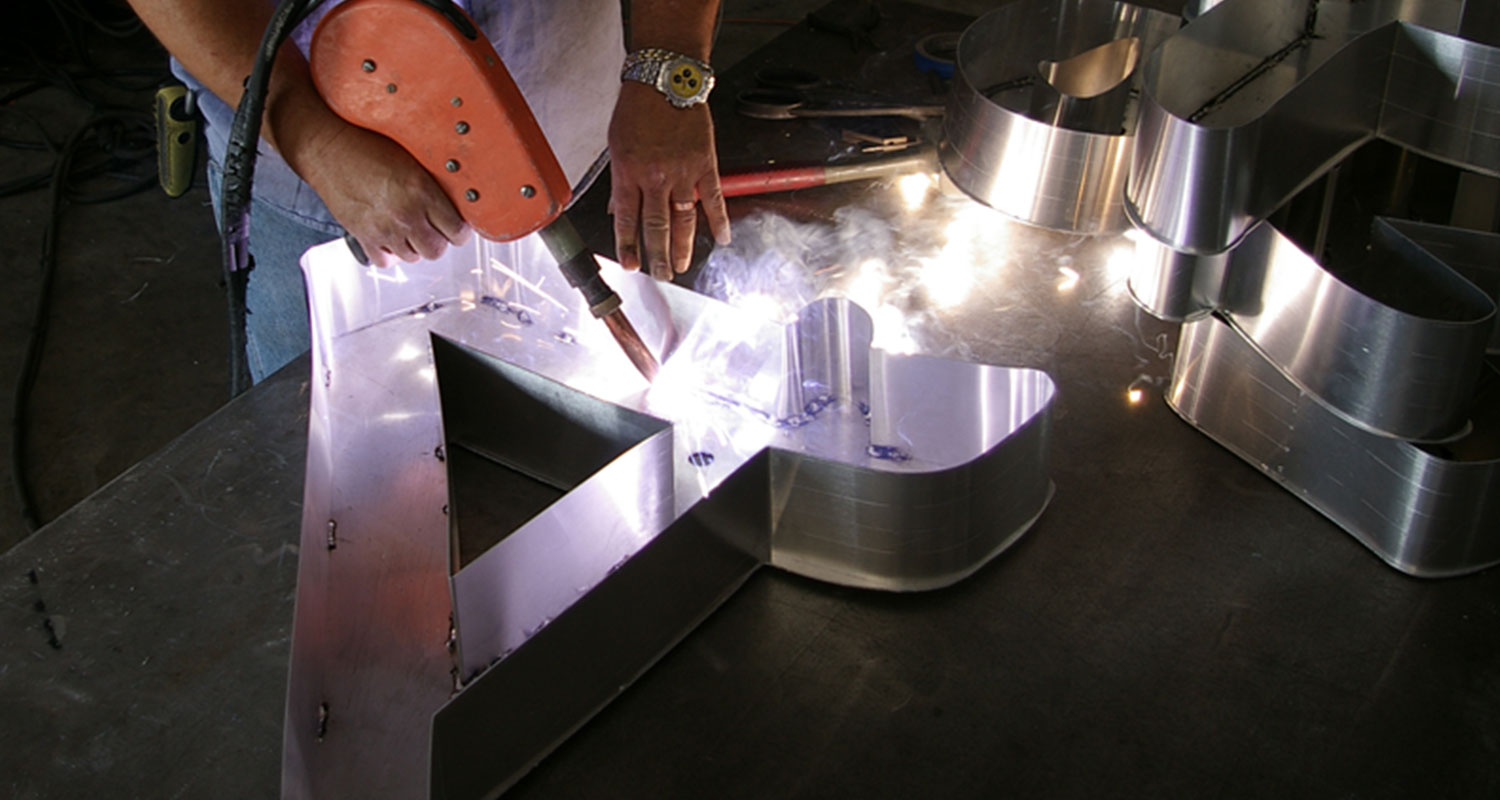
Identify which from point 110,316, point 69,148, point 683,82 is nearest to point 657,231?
point 683,82

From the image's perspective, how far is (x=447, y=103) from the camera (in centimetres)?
117

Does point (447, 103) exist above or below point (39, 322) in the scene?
above

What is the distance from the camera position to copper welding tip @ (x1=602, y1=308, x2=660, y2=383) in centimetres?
140

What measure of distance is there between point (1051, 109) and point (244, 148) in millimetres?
1145

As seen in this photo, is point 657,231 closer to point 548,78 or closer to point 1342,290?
point 548,78

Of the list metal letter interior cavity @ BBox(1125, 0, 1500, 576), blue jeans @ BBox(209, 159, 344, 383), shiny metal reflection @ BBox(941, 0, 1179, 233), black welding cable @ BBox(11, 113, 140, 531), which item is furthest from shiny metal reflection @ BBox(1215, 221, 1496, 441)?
black welding cable @ BBox(11, 113, 140, 531)

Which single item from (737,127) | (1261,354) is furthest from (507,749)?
(737,127)

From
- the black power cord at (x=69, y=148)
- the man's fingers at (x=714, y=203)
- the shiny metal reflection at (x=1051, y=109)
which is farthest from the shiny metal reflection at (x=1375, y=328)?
the black power cord at (x=69, y=148)

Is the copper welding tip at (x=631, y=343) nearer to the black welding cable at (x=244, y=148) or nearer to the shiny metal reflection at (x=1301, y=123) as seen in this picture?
the black welding cable at (x=244, y=148)

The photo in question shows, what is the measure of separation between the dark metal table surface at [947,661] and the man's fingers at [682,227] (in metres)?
0.41

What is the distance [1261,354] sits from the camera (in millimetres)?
1320

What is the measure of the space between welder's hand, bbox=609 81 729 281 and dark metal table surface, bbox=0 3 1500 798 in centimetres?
42

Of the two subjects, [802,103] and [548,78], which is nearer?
[548,78]

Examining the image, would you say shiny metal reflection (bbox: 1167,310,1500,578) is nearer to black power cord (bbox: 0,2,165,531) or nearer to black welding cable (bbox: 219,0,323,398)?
black welding cable (bbox: 219,0,323,398)
